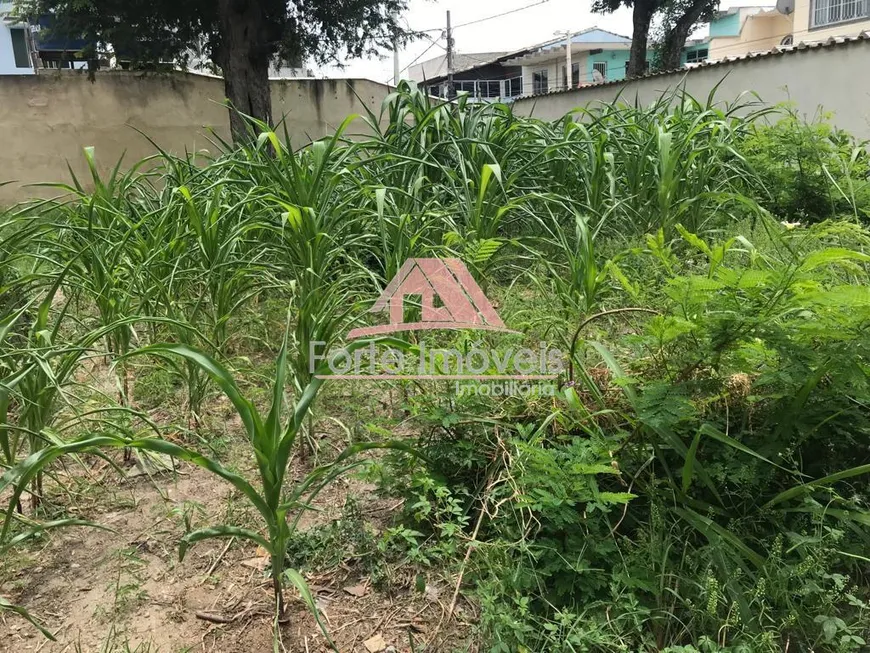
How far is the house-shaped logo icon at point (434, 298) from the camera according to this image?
6.42 feet

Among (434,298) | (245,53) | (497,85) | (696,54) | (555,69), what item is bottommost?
(434,298)

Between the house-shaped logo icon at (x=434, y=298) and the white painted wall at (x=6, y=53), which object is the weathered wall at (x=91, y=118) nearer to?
the house-shaped logo icon at (x=434, y=298)

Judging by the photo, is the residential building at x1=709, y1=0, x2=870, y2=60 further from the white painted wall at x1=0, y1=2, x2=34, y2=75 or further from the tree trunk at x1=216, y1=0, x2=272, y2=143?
the white painted wall at x1=0, y1=2, x2=34, y2=75

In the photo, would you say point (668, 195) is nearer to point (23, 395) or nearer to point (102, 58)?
point (23, 395)

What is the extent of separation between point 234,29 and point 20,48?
41.4 feet

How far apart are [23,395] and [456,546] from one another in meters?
1.03

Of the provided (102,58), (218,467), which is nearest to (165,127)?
(102,58)

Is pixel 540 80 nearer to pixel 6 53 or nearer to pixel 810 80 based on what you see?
pixel 6 53

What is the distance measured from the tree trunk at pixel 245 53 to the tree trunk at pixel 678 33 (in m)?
11.0

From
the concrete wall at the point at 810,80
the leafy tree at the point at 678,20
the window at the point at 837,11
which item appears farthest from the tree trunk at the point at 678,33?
the concrete wall at the point at 810,80

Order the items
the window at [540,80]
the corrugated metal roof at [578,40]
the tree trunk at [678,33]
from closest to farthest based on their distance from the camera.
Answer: the tree trunk at [678,33] < the corrugated metal roof at [578,40] < the window at [540,80]

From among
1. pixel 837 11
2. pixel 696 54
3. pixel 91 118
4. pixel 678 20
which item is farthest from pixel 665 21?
pixel 91 118

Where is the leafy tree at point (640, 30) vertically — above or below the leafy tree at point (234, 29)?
above

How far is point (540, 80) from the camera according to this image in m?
26.8
